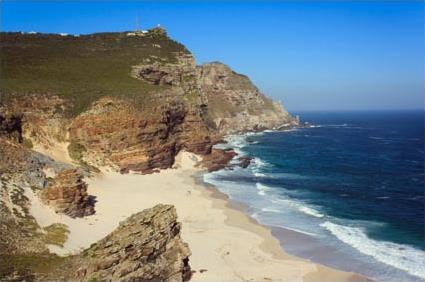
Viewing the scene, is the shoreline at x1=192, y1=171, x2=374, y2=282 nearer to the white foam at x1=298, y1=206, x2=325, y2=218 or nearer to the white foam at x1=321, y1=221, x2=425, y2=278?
the white foam at x1=321, y1=221, x2=425, y2=278

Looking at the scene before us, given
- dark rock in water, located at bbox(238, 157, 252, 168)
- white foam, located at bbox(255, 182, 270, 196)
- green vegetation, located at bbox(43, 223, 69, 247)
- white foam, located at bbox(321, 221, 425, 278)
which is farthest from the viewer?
dark rock in water, located at bbox(238, 157, 252, 168)

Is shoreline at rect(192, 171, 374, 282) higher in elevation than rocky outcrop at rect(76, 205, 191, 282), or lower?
lower

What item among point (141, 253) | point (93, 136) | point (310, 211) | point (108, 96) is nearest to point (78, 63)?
point (108, 96)

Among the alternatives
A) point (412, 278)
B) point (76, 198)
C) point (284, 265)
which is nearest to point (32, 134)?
point (76, 198)

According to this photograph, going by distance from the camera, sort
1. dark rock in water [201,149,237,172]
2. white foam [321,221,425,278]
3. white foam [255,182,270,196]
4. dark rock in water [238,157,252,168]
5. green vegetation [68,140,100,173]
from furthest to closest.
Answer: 1. dark rock in water [238,157,252,168]
2. dark rock in water [201,149,237,172]
3. green vegetation [68,140,100,173]
4. white foam [255,182,270,196]
5. white foam [321,221,425,278]

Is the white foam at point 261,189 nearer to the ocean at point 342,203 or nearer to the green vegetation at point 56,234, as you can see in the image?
the ocean at point 342,203

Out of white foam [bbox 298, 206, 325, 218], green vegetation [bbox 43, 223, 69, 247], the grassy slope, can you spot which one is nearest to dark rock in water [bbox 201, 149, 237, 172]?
the grassy slope
